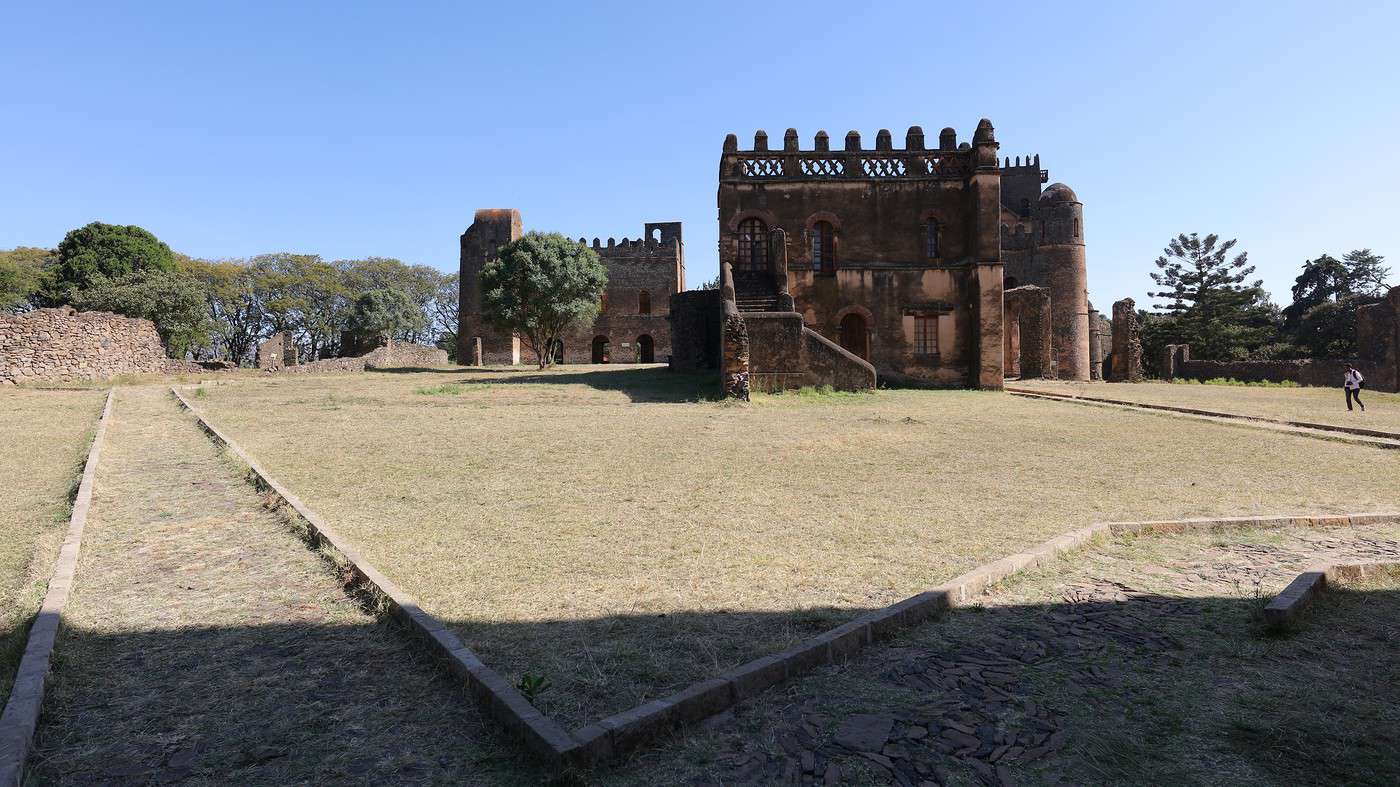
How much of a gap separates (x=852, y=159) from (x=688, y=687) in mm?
23525

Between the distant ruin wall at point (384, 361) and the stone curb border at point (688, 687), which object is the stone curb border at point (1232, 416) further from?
the distant ruin wall at point (384, 361)

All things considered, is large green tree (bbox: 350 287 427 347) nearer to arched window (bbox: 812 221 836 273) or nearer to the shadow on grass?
arched window (bbox: 812 221 836 273)

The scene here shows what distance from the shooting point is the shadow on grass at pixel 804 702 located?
8.40 ft

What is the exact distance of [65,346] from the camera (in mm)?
24750

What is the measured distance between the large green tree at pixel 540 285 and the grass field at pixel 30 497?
2102 centimetres

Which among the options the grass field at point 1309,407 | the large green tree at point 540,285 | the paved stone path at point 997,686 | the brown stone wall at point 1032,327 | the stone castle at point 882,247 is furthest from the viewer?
the large green tree at point 540,285

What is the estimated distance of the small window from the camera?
2400 centimetres

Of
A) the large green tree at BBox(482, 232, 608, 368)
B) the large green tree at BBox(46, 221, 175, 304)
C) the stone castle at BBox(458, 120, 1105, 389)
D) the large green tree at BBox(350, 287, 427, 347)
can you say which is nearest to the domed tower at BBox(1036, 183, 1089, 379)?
the stone castle at BBox(458, 120, 1105, 389)

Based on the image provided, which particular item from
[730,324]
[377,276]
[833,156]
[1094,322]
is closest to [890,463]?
[730,324]

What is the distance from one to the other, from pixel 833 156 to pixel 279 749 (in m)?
24.1

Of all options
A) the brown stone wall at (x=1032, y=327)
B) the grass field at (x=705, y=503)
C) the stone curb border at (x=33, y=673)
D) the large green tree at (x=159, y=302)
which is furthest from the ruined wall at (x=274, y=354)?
the stone curb border at (x=33, y=673)

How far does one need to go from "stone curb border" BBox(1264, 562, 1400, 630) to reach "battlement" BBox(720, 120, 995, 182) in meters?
21.2

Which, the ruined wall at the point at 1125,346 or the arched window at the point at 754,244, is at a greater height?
the arched window at the point at 754,244

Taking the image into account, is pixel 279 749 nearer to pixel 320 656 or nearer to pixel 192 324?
pixel 320 656
